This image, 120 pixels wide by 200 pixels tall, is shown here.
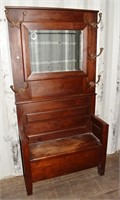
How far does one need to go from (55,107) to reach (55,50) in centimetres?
56

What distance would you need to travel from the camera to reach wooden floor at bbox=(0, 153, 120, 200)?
1.60m

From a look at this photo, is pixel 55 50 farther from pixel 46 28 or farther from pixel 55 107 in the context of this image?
pixel 55 107

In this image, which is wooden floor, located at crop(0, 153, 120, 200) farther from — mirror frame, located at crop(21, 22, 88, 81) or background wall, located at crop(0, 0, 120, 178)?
mirror frame, located at crop(21, 22, 88, 81)

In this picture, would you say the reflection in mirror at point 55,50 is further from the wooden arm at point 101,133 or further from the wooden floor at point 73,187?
the wooden floor at point 73,187

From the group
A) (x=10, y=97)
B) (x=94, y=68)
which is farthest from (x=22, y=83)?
(x=94, y=68)

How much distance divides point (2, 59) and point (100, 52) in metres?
0.94

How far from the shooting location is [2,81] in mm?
1604

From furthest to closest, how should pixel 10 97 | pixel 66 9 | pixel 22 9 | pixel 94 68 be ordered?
pixel 94 68, pixel 10 97, pixel 66 9, pixel 22 9

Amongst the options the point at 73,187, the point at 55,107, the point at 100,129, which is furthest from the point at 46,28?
the point at 73,187

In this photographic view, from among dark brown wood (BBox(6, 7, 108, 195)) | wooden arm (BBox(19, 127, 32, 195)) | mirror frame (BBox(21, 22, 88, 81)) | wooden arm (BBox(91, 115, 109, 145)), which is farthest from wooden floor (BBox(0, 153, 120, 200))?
mirror frame (BBox(21, 22, 88, 81))

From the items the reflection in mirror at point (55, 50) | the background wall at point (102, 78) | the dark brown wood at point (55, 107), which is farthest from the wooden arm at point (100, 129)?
the reflection in mirror at point (55, 50)

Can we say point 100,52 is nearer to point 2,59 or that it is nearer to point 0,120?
point 2,59

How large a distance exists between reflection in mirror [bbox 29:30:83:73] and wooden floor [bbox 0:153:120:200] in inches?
45.0

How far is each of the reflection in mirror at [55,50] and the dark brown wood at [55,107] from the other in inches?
2.0
